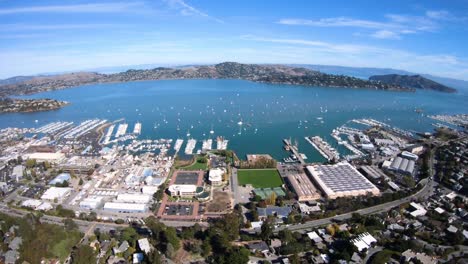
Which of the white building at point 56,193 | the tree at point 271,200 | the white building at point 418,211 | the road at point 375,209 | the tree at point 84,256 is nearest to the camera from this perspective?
the tree at point 84,256

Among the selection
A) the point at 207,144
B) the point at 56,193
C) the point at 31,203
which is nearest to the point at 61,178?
the point at 56,193

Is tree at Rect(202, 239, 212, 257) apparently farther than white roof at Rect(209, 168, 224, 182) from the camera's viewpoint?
No

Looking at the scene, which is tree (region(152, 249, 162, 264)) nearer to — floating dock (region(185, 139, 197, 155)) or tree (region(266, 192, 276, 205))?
tree (region(266, 192, 276, 205))

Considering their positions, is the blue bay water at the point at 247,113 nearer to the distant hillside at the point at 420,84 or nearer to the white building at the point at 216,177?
the white building at the point at 216,177

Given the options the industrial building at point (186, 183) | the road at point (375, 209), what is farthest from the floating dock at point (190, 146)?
the road at point (375, 209)

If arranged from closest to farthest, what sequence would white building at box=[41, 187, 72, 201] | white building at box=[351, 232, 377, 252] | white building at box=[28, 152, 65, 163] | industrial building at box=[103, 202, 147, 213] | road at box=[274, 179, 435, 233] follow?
1. white building at box=[351, 232, 377, 252]
2. road at box=[274, 179, 435, 233]
3. industrial building at box=[103, 202, 147, 213]
4. white building at box=[41, 187, 72, 201]
5. white building at box=[28, 152, 65, 163]

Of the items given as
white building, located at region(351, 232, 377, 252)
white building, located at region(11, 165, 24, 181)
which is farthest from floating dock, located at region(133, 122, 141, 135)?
white building, located at region(351, 232, 377, 252)
